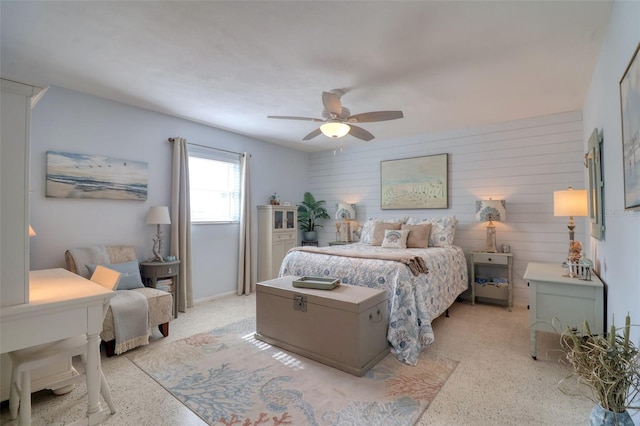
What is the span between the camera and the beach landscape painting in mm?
3139

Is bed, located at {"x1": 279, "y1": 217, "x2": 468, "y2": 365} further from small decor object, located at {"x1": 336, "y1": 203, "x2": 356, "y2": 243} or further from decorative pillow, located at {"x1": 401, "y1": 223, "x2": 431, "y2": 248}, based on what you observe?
small decor object, located at {"x1": 336, "y1": 203, "x2": 356, "y2": 243}

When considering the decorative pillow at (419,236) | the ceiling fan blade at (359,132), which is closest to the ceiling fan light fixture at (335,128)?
the ceiling fan blade at (359,132)

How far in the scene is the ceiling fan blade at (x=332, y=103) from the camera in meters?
2.66

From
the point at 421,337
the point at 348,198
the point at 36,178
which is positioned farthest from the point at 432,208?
the point at 36,178

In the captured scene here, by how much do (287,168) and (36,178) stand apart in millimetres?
3647

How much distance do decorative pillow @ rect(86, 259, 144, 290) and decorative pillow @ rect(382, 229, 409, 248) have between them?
3005 mm

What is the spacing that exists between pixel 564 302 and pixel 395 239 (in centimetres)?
195

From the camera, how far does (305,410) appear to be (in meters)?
1.95

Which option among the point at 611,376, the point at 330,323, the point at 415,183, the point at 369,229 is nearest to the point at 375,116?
the point at 330,323

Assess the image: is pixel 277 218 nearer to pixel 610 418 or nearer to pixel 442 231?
pixel 442 231

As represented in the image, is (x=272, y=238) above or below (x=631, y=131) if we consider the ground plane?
below

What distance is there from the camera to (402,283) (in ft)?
9.04

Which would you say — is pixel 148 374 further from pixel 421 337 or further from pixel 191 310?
pixel 421 337

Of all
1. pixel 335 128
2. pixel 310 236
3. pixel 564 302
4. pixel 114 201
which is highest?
pixel 335 128
